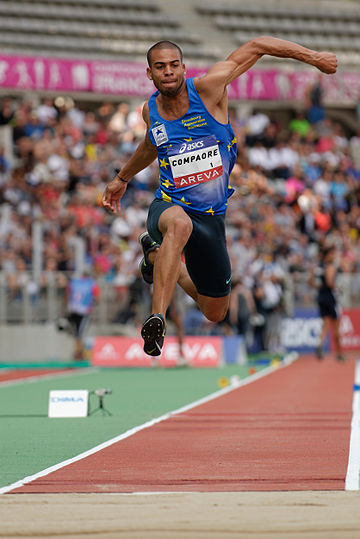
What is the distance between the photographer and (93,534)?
3.84m

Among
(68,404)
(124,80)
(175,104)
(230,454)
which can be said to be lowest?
(230,454)

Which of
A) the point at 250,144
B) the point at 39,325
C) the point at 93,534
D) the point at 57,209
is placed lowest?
the point at 93,534

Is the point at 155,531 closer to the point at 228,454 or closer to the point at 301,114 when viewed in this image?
the point at 228,454

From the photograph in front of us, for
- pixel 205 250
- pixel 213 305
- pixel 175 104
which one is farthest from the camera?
pixel 213 305

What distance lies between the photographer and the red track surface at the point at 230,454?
198 inches

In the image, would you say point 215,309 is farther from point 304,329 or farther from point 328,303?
point 304,329

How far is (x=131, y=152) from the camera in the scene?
2441 cm

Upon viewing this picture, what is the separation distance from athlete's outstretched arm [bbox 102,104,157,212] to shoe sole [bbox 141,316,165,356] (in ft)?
4.93

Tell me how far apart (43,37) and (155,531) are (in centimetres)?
2700

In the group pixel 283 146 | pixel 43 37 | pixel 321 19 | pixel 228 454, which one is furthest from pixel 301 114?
pixel 228 454

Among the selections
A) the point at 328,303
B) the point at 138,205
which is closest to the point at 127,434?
the point at 328,303

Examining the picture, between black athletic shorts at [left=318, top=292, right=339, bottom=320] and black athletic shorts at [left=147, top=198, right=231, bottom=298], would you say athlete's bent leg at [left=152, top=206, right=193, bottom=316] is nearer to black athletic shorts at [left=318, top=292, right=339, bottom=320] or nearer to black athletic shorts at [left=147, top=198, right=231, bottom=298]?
black athletic shorts at [left=147, top=198, right=231, bottom=298]

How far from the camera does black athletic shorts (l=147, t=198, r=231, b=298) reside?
22.3 feet

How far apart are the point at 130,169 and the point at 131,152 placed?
17.2 metres
